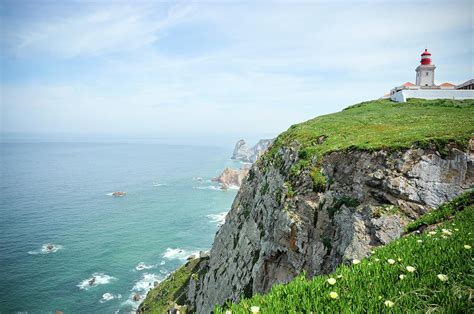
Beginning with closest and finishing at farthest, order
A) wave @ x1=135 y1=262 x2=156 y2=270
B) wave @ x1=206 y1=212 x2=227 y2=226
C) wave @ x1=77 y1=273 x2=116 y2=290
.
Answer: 1. wave @ x1=77 y1=273 x2=116 y2=290
2. wave @ x1=135 y1=262 x2=156 y2=270
3. wave @ x1=206 y1=212 x2=227 y2=226

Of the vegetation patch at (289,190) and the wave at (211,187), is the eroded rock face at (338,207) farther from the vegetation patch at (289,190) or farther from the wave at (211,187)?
the wave at (211,187)

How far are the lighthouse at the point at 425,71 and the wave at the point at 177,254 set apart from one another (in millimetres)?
65627

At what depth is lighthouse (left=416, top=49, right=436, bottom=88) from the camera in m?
51.3

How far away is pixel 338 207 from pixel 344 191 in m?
1.19

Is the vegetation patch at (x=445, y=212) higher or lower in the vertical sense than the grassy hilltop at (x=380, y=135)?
lower

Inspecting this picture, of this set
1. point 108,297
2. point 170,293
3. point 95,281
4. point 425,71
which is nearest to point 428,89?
point 425,71

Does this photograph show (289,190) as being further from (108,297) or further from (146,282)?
(146,282)

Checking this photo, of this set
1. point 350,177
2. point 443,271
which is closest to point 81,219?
point 350,177

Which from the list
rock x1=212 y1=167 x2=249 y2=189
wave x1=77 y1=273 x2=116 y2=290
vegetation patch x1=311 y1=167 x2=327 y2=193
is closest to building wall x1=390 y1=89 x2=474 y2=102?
vegetation patch x1=311 y1=167 x2=327 y2=193

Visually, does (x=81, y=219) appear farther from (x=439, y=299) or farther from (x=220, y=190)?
(x=439, y=299)

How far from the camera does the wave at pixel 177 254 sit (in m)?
70.3

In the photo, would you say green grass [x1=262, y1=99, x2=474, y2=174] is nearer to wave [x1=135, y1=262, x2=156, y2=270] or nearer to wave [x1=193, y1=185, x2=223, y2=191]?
wave [x1=135, y1=262, x2=156, y2=270]

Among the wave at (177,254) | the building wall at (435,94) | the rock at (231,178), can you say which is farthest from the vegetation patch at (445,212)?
the rock at (231,178)

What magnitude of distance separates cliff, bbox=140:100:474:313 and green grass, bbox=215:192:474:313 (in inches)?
318
